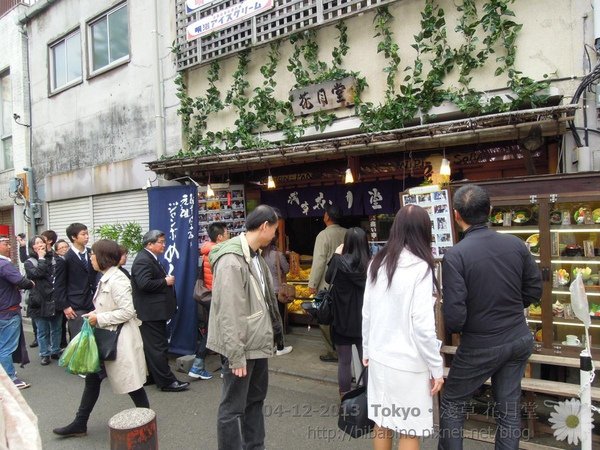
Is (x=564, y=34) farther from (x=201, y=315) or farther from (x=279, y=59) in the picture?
(x=201, y=315)

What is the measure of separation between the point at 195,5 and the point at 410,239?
7474 millimetres

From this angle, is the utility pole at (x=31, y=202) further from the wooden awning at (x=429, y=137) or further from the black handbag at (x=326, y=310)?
the black handbag at (x=326, y=310)

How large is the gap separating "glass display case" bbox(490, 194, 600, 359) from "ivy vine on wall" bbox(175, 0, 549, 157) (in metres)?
1.31

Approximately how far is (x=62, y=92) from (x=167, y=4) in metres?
4.73

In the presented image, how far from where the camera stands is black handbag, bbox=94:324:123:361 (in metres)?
4.37

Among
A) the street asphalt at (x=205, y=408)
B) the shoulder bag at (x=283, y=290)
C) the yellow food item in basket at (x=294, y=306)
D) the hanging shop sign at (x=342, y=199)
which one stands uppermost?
the hanging shop sign at (x=342, y=199)

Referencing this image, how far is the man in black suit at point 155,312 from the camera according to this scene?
5910 millimetres

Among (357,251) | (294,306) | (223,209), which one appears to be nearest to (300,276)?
(294,306)

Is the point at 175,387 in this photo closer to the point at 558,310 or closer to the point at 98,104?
the point at 558,310

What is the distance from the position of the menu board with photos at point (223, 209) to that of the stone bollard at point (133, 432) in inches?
190

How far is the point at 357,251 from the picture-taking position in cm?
478

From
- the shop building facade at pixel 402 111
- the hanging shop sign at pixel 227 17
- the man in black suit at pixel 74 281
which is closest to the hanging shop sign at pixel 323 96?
the shop building facade at pixel 402 111

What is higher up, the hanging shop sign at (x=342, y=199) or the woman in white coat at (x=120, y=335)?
the hanging shop sign at (x=342, y=199)

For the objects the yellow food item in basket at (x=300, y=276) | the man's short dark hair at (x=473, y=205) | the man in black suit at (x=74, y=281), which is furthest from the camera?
Answer: the yellow food item in basket at (x=300, y=276)
